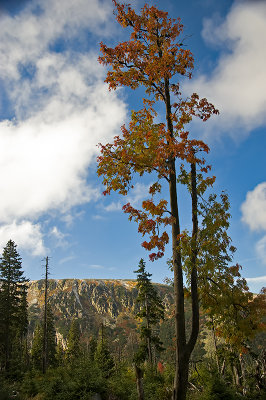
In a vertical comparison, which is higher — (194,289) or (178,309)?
(194,289)

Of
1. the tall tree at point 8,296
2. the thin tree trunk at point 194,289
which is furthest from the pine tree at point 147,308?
the thin tree trunk at point 194,289

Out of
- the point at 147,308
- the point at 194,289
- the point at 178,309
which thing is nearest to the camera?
the point at 178,309

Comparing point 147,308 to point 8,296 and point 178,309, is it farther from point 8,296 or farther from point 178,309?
point 178,309

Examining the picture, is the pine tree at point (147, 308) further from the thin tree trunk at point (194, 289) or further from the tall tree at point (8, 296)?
the thin tree trunk at point (194, 289)

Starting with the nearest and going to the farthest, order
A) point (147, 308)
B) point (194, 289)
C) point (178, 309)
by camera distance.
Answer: point (178, 309), point (194, 289), point (147, 308)

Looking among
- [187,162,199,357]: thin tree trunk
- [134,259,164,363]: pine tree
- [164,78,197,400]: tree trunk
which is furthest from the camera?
[134,259,164,363]: pine tree

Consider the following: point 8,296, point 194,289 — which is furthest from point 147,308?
point 194,289

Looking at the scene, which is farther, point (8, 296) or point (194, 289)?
point (8, 296)

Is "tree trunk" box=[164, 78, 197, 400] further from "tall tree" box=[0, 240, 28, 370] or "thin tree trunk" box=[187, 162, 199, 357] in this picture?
"tall tree" box=[0, 240, 28, 370]

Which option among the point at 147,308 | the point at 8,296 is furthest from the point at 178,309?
the point at 8,296

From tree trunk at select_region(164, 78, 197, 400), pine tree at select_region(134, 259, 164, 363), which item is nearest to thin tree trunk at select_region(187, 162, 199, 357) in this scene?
tree trunk at select_region(164, 78, 197, 400)

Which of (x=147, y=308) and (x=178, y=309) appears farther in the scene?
(x=147, y=308)

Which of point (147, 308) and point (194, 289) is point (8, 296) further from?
point (194, 289)

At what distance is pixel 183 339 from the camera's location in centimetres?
598
